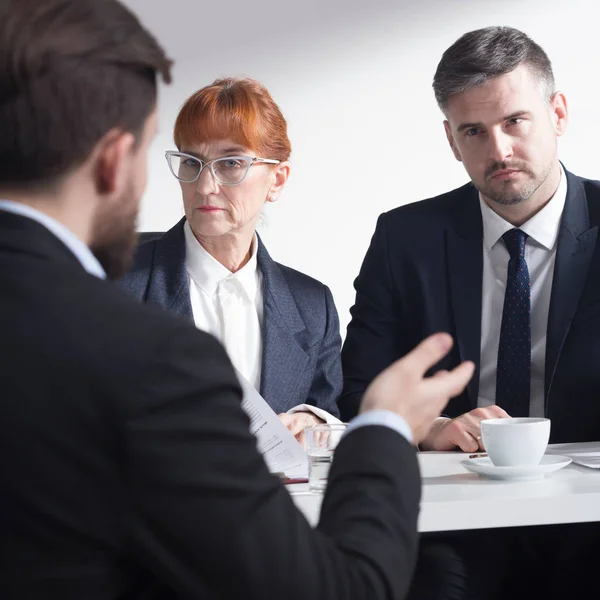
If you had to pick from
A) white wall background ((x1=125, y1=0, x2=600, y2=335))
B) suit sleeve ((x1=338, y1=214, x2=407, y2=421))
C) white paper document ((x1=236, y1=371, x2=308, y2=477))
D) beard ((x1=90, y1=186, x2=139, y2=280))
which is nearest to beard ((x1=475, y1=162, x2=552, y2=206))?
suit sleeve ((x1=338, y1=214, x2=407, y2=421))

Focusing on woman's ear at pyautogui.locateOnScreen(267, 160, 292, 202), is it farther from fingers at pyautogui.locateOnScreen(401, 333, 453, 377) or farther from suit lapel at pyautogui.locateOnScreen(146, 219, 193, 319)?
fingers at pyautogui.locateOnScreen(401, 333, 453, 377)

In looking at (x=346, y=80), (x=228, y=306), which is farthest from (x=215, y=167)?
(x=346, y=80)

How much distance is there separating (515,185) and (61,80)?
1632 mm

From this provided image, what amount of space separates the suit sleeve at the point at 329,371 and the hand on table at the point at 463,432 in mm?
597

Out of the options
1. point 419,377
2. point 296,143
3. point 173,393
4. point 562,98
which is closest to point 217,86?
point 562,98

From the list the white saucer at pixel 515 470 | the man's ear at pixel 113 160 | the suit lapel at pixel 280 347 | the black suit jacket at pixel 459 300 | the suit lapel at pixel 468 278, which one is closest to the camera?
the man's ear at pixel 113 160

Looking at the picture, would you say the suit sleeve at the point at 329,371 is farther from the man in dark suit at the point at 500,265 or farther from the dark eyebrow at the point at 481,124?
the dark eyebrow at the point at 481,124

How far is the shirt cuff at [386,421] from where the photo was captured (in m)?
0.95

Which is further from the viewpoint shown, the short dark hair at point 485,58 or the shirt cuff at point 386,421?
the short dark hair at point 485,58

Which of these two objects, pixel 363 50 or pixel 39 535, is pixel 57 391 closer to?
pixel 39 535

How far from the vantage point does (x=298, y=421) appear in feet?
6.56

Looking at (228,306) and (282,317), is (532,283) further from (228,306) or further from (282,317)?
(228,306)

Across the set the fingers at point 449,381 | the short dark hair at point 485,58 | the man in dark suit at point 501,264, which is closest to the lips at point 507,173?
the man in dark suit at point 501,264

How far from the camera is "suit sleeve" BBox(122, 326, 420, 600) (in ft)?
2.48
